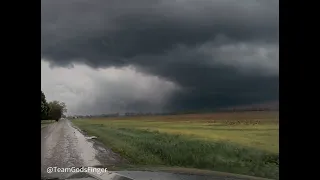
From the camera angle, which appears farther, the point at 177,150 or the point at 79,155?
the point at 177,150

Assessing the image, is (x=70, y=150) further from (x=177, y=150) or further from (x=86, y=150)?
(x=177, y=150)

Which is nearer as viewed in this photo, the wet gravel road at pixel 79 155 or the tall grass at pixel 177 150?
the wet gravel road at pixel 79 155

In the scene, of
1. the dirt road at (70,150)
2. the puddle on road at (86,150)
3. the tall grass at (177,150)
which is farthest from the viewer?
the tall grass at (177,150)

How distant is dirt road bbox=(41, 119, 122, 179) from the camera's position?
232 cm

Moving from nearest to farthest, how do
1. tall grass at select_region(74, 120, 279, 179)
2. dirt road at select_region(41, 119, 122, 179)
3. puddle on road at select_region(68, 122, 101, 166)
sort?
1. dirt road at select_region(41, 119, 122, 179)
2. puddle on road at select_region(68, 122, 101, 166)
3. tall grass at select_region(74, 120, 279, 179)

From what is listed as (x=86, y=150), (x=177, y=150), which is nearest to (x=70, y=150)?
(x=86, y=150)

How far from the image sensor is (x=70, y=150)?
8.46 ft

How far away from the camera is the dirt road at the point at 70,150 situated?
7.60 feet

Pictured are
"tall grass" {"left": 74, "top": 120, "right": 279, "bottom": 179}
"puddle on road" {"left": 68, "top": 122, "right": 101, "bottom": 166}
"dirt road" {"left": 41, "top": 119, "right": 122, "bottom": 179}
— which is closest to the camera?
"dirt road" {"left": 41, "top": 119, "right": 122, "bottom": 179}
